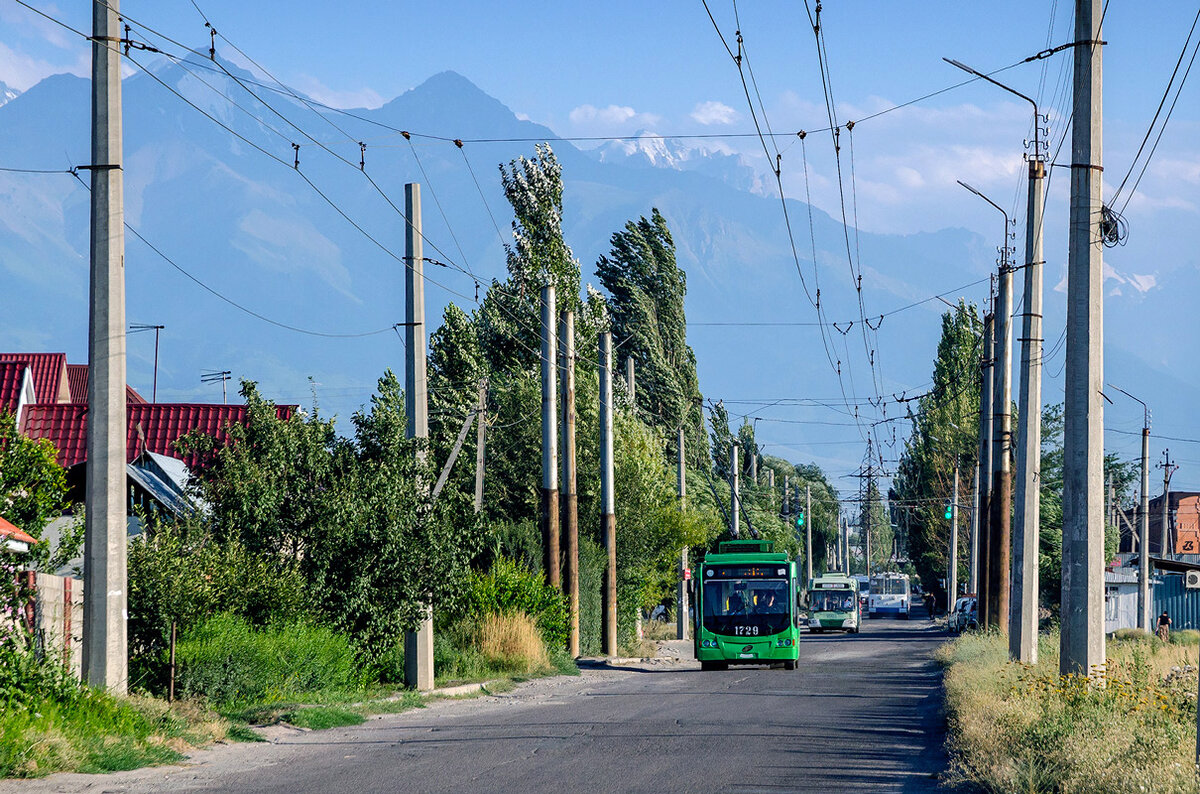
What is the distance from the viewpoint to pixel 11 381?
3547cm

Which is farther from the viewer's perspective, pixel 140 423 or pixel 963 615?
pixel 963 615

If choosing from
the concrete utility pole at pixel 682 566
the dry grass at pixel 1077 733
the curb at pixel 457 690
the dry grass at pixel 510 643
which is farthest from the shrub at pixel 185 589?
the concrete utility pole at pixel 682 566

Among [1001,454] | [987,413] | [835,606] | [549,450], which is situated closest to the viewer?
[1001,454]

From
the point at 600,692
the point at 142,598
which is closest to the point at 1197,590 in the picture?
the point at 600,692

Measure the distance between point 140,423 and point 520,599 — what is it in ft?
44.6

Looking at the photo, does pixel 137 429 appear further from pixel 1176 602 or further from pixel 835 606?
pixel 1176 602

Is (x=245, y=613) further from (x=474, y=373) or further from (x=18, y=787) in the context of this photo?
(x=474, y=373)

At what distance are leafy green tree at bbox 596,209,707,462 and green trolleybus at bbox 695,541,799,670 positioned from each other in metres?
23.5

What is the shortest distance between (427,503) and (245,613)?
415 centimetres

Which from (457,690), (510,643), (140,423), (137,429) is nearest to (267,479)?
(457,690)

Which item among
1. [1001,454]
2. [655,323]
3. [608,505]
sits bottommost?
[608,505]

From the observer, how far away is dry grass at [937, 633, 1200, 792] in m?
10.8

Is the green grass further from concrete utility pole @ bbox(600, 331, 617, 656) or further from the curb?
concrete utility pole @ bbox(600, 331, 617, 656)

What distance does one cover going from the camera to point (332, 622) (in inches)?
876
